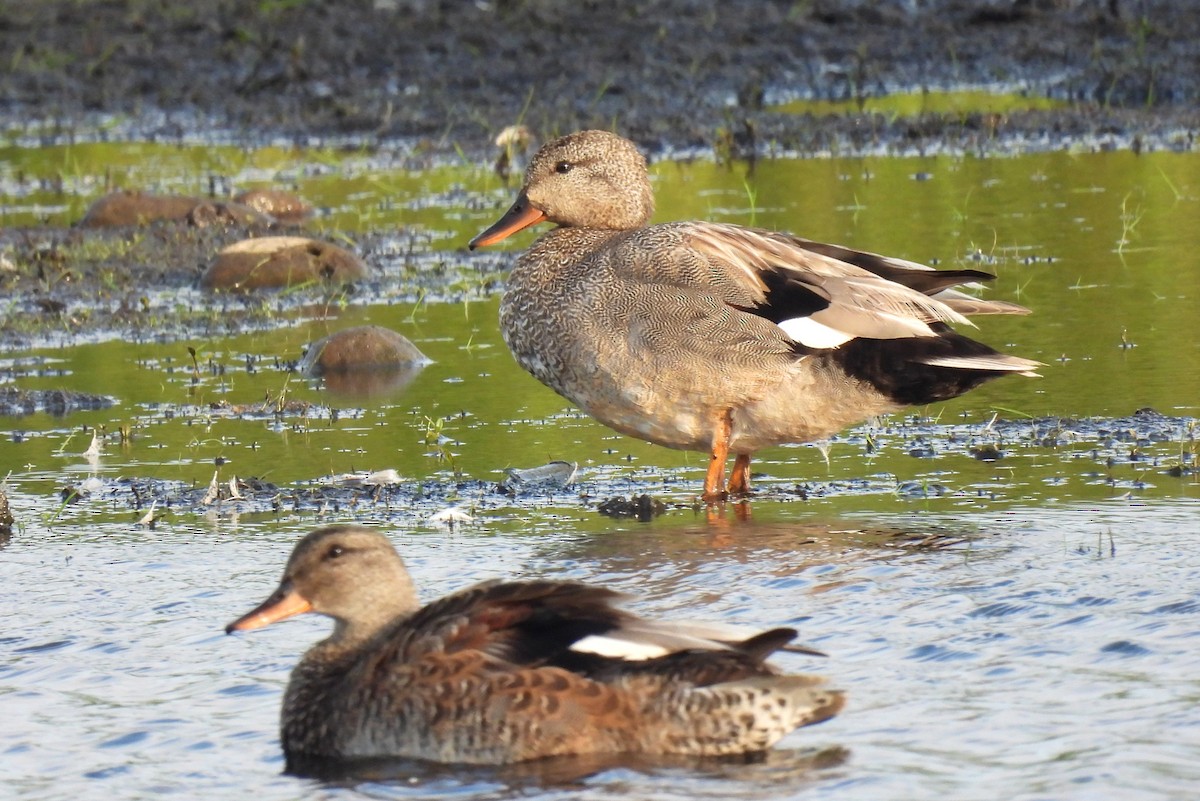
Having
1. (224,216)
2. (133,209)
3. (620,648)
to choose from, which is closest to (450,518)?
(620,648)

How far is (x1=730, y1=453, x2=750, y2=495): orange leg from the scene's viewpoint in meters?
6.94

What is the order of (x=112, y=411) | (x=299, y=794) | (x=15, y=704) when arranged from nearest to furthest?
(x=299, y=794)
(x=15, y=704)
(x=112, y=411)

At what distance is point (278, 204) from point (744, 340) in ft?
23.8

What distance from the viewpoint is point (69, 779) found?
452 centimetres

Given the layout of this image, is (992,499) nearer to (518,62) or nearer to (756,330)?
(756,330)

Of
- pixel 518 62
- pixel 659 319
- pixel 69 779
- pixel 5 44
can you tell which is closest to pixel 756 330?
pixel 659 319

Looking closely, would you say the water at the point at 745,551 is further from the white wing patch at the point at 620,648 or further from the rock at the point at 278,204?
the rock at the point at 278,204

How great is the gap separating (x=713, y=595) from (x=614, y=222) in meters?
2.41

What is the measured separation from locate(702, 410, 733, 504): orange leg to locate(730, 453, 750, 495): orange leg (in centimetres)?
5

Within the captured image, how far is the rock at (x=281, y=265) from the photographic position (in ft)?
36.7

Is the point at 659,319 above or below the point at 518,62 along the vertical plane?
below

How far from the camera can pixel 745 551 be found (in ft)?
19.8

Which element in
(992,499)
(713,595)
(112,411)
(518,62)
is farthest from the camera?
(518,62)

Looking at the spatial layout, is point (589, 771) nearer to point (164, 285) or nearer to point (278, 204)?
point (164, 285)
